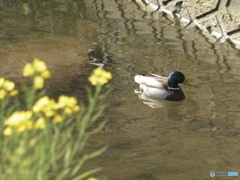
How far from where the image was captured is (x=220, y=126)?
8.44 meters

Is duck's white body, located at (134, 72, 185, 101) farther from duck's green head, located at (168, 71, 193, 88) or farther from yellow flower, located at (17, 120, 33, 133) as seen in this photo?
yellow flower, located at (17, 120, 33, 133)

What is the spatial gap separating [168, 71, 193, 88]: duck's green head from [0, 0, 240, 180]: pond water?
0.81 feet

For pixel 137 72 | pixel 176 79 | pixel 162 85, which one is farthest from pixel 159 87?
pixel 137 72

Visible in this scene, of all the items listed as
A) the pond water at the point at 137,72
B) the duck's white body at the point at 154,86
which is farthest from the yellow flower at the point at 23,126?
the duck's white body at the point at 154,86

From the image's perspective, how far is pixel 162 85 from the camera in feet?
32.5

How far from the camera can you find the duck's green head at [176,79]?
974 cm

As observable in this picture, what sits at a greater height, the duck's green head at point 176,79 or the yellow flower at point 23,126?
the yellow flower at point 23,126

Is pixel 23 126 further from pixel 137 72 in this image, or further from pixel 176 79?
pixel 137 72

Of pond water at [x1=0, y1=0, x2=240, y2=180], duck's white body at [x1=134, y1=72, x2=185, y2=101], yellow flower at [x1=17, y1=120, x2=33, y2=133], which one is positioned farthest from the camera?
duck's white body at [x1=134, y1=72, x2=185, y2=101]

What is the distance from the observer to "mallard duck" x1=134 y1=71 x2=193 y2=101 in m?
9.66

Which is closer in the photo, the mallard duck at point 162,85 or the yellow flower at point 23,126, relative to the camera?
the yellow flower at point 23,126

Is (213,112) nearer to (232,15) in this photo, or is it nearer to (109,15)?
(232,15)

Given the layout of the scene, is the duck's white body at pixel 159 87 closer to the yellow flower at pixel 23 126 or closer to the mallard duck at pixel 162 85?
the mallard duck at pixel 162 85

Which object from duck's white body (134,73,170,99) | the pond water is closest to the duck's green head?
duck's white body (134,73,170,99)
